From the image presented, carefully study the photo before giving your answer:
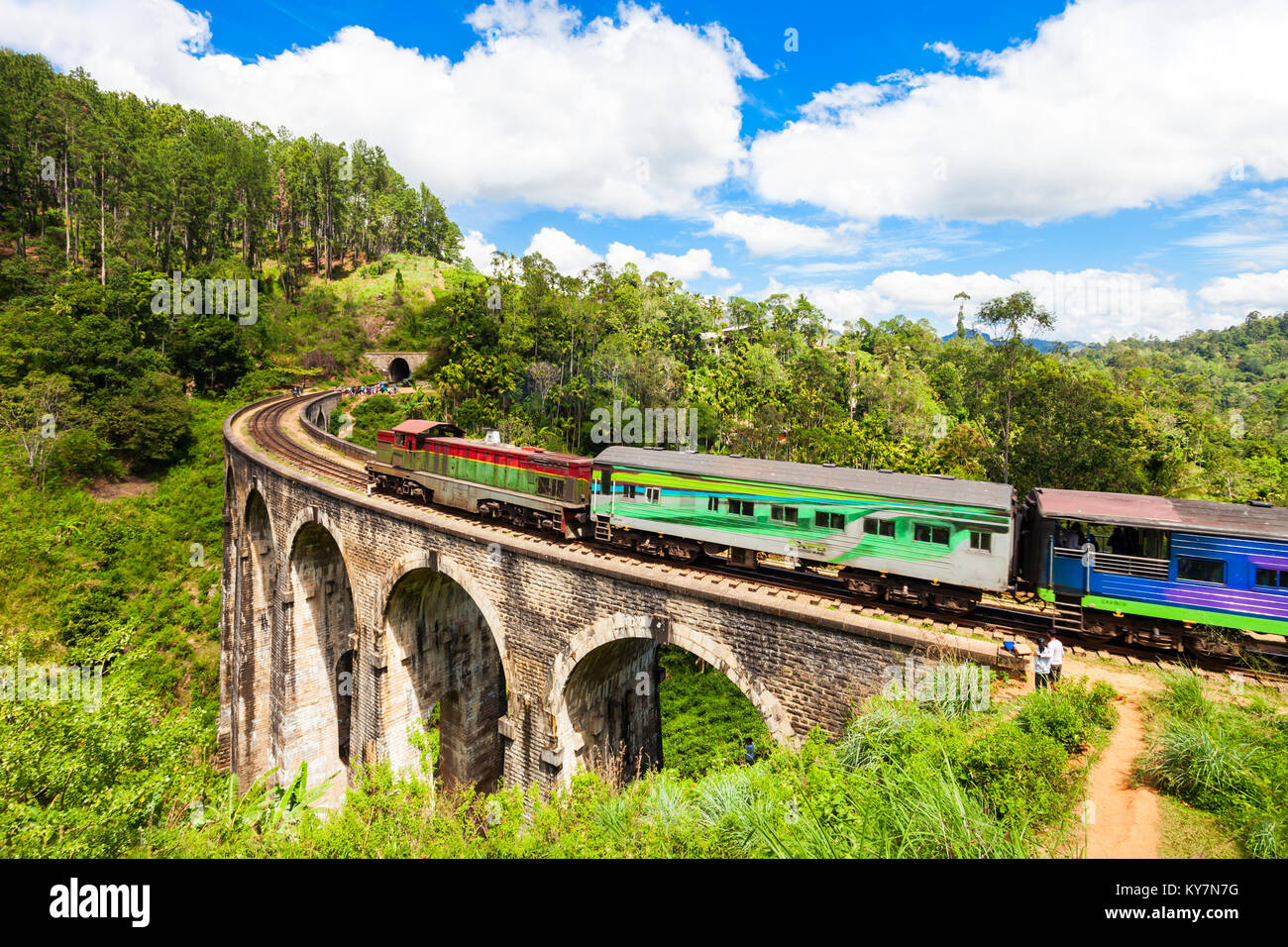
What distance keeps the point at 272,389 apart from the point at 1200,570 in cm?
6865

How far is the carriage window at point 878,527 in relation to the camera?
575 inches

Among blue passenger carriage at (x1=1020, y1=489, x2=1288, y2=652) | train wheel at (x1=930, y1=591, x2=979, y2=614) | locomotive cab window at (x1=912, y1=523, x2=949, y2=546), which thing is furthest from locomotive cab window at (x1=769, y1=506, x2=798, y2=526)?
blue passenger carriage at (x1=1020, y1=489, x2=1288, y2=652)

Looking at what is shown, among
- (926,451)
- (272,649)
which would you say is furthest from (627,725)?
(926,451)

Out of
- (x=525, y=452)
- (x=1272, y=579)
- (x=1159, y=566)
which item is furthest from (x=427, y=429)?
(x=1272, y=579)

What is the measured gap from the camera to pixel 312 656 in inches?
1122

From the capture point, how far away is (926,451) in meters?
43.6

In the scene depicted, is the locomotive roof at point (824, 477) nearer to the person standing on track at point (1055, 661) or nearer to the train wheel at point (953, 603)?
the train wheel at point (953, 603)

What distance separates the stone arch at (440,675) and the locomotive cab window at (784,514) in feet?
35.1

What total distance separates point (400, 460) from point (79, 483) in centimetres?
3260

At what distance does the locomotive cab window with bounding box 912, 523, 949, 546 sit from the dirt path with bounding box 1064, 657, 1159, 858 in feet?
14.4

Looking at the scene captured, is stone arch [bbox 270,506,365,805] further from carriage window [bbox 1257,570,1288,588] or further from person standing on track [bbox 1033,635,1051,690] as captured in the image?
carriage window [bbox 1257,570,1288,588]

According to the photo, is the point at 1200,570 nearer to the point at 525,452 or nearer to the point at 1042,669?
the point at 1042,669

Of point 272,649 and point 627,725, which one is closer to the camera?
point 627,725
